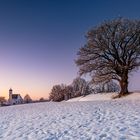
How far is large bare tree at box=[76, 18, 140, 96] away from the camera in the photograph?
35878mm

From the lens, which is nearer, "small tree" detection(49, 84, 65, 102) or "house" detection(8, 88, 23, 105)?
"small tree" detection(49, 84, 65, 102)

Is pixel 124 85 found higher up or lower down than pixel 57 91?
lower down

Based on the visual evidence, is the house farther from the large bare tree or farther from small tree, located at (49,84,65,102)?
→ the large bare tree

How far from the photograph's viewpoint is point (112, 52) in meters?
36.8

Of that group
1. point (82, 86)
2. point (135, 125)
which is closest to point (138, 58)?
point (135, 125)

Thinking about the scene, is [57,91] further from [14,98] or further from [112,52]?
[112,52]

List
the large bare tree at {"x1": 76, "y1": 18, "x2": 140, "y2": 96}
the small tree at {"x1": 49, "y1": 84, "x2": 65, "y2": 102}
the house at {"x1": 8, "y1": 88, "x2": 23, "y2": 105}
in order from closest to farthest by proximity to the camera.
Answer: the large bare tree at {"x1": 76, "y1": 18, "x2": 140, "y2": 96} → the small tree at {"x1": 49, "y1": 84, "x2": 65, "y2": 102} → the house at {"x1": 8, "y1": 88, "x2": 23, "y2": 105}

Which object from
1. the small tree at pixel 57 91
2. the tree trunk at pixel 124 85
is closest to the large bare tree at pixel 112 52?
the tree trunk at pixel 124 85

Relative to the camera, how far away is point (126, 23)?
1430 inches

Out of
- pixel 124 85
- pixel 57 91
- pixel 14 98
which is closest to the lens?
pixel 124 85

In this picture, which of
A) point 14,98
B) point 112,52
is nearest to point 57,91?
point 14,98

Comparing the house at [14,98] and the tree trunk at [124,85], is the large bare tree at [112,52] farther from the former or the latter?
the house at [14,98]

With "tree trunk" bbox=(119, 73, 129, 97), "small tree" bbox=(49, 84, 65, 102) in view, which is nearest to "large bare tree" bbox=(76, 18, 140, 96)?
"tree trunk" bbox=(119, 73, 129, 97)

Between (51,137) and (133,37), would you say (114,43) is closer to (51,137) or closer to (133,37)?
(133,37)
